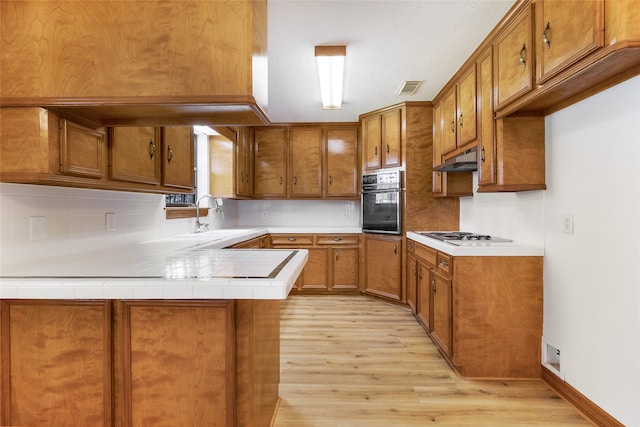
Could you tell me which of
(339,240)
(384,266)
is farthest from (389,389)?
(339,240)

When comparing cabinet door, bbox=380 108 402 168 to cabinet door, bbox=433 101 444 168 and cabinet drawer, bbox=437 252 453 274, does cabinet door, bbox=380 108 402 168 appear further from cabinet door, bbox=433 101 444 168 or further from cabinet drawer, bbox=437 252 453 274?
cabinet drawer, bbox=437 252 453 274

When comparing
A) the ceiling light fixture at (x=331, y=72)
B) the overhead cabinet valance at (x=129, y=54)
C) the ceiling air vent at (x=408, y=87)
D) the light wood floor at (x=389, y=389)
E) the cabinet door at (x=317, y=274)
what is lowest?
the light wood floor at (x=389, y=389)

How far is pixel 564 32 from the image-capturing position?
1519 mm

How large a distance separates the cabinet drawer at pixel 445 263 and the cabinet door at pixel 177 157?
202 cm

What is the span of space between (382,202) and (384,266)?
79 centimetres

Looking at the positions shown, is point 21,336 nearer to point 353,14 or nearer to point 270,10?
point 270,10

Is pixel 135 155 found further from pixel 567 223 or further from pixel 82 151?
pixel 567 223

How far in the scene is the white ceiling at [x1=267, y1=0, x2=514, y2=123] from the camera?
79.1 inches

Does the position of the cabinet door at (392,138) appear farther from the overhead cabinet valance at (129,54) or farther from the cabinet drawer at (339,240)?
the overhead cabinet valance at (129,54)

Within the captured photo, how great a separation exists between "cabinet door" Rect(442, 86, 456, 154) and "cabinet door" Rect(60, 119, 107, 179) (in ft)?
8.98

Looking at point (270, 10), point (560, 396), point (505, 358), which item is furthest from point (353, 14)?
point (560, 396)

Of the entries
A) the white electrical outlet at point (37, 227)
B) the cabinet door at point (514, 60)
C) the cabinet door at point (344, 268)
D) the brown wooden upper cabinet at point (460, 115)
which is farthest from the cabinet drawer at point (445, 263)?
the white electrical outlet at point (37, 227)

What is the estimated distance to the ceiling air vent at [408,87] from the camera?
3130 millimetres

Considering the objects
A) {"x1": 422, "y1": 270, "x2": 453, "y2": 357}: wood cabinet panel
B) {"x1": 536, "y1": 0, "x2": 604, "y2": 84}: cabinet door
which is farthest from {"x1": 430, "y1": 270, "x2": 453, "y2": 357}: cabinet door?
{"x1": 536, "y1": 0, "x2": 604, "y2": 84}: cabinet door
